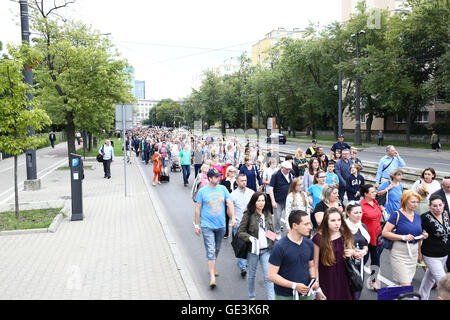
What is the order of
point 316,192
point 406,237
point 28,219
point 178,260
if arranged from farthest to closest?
point 28,219, point 316,192, point 178,260, point 406,237

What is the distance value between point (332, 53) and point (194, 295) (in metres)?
41.2

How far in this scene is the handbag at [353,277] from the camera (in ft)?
13.2

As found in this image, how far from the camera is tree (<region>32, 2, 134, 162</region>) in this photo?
68.9 feet

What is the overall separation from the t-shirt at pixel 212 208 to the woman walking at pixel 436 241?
2.75 metres

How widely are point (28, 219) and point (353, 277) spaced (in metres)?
8.96

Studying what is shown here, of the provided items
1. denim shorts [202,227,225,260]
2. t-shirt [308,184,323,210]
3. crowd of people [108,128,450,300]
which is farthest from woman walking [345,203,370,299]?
t-shirt [308,184,323,210]

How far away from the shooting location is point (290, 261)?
3949mm

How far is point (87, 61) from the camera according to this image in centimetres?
2091

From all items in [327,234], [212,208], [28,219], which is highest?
[327,234]

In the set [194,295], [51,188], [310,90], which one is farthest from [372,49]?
[194,295]

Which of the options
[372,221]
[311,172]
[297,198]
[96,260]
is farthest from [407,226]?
[96,260]

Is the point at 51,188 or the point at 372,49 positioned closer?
the point at 51,188

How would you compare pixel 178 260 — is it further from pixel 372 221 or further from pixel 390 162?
pixel 390 162
